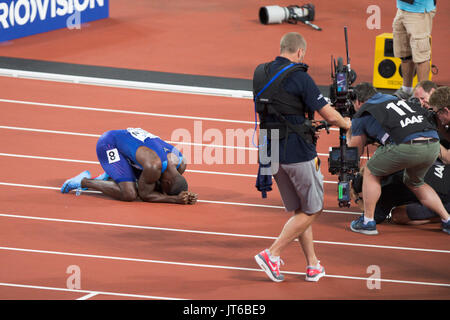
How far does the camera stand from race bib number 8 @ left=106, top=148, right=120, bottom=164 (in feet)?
27.1

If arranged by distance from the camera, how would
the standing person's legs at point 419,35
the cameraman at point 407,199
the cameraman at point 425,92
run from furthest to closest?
the standing person's legs at point 419,35 < the cameraman at point 425,92 < the cameraman at point 407,199

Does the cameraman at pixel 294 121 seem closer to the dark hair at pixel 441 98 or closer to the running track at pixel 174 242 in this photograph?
the running track at pixel 174 242

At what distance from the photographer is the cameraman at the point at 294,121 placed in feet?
20.4

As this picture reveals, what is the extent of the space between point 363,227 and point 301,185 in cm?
160

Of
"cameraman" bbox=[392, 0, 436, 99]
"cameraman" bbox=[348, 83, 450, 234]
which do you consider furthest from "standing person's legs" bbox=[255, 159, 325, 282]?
"cameraman" bbox=[392, 0, 436, 99]

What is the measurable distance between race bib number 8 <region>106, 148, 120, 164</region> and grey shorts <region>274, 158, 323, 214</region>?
2.35m

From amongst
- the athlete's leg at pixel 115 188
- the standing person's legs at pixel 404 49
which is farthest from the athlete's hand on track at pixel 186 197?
the standing person's legs at pixel 404 49

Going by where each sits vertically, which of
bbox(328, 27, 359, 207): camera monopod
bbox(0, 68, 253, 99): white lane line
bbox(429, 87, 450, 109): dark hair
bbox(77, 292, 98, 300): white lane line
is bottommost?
bbox(77, 292, 98, 300): white lane line

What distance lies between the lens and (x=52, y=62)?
13328mm

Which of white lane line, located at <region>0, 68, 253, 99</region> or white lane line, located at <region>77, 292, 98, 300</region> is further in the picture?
white lane line, located at <region>0, 68, 253, 99</region>

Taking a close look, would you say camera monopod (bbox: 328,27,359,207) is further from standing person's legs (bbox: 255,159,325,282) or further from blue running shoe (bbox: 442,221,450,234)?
blue running shoe (bbox: 442,221,450,234)

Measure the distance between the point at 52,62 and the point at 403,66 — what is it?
18.3ft

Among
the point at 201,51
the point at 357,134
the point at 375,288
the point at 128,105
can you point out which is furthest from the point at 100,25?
the point at 375,288

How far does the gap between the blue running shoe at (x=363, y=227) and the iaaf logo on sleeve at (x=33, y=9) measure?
317 inches
